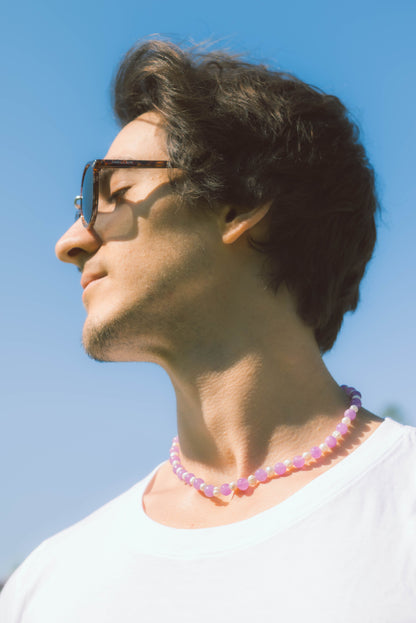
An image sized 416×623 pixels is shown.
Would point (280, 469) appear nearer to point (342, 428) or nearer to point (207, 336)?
point (342, 428)

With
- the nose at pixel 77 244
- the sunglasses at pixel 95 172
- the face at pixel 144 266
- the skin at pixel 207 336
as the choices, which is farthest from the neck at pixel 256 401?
the sunglasses at pixel 95 172

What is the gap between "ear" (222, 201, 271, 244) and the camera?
2.79 m

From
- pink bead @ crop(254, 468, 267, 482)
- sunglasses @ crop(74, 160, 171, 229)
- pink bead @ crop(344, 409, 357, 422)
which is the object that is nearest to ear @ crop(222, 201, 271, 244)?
sunglasses @ crop(74, 160, 171, 229)

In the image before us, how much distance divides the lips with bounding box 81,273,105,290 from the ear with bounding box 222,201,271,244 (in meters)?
0.60

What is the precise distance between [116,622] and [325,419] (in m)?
1.16

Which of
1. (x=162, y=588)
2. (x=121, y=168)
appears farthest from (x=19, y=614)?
(x=121, y=168)

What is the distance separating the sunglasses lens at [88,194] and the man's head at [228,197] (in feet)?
0.26

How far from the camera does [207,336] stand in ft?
8.80

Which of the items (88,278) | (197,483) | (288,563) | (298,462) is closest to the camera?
(288,563)

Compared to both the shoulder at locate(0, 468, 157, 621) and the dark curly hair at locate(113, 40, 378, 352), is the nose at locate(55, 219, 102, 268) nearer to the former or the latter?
the dark curly hair at locate(113, 40, 378, 352)

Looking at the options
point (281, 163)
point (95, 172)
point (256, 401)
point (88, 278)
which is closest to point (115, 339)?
point (88, 278)

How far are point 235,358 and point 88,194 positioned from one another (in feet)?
3.45

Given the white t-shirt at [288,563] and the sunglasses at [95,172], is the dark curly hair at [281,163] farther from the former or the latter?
the white t-shirt at [288,563]

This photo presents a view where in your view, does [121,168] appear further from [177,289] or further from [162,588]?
[162,588]
